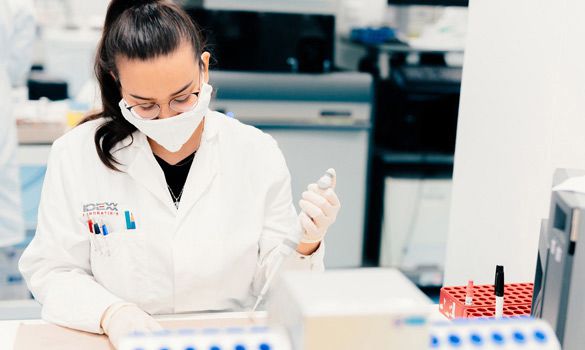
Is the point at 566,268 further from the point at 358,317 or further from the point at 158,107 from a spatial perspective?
the point at 158,107

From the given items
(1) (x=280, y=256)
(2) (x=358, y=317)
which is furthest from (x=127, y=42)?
(2) (x=358, y=317)

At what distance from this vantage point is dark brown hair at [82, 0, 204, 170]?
1.21 m

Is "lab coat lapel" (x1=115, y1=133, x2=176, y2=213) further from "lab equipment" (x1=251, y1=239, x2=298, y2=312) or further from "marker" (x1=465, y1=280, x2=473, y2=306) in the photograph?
"marker" (x1=465, y1=280, x2=473, y2=306)

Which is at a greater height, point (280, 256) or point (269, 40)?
point (269, 40)

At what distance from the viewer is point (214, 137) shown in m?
1.41

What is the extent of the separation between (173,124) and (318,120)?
1625mm

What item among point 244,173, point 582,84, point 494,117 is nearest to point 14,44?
point 244,173

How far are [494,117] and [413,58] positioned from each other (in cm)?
159

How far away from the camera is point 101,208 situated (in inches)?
52.0

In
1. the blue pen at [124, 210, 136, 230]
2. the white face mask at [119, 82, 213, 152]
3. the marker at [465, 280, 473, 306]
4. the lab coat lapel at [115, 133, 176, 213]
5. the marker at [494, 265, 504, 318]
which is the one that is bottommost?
the marker at [465, 280, 473, 306]

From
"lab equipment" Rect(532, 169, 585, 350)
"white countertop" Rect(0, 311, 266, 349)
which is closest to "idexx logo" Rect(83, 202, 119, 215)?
"white countertop" Rect(0, 311, 266, 349)

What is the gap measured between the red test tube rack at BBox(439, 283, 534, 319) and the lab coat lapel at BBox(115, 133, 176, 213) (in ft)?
1.92

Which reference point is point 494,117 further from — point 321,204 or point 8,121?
point 8,121

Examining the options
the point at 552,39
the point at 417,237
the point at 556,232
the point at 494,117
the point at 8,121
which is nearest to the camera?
the point at 556,232
